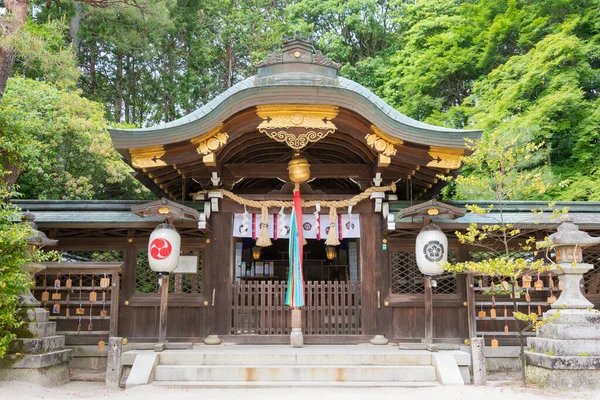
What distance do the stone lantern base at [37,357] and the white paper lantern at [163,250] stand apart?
5.61 ft

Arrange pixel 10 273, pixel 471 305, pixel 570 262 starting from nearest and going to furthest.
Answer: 1. pixel 10 273
2. pixel 570 262
3. pixel 471 305

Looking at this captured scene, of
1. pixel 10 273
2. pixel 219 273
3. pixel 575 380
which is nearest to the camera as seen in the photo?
pixel 10 273

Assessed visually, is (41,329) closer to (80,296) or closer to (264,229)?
(80,296)

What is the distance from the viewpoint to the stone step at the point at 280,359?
23.1 feet

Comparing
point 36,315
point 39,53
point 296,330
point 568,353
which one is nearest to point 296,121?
point 296,330

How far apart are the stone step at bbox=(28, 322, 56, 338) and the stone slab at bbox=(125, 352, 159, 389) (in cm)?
135

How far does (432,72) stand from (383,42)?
633cm

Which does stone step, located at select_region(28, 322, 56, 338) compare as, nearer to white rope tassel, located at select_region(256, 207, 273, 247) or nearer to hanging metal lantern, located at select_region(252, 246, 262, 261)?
white rope tassel, located at select_region(256, 207, 273, 247)

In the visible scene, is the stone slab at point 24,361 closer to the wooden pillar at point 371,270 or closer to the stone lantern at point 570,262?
the wooden pillar at point 371,270

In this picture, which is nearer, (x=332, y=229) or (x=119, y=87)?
(x=332, y=229)

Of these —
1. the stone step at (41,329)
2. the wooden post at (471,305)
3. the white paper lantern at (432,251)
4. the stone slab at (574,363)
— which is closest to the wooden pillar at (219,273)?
the stone step at (41,329)

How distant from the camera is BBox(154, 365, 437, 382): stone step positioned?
6.77 meters

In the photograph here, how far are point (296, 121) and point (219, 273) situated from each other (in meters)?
3.03

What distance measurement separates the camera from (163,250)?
7.59 metres
